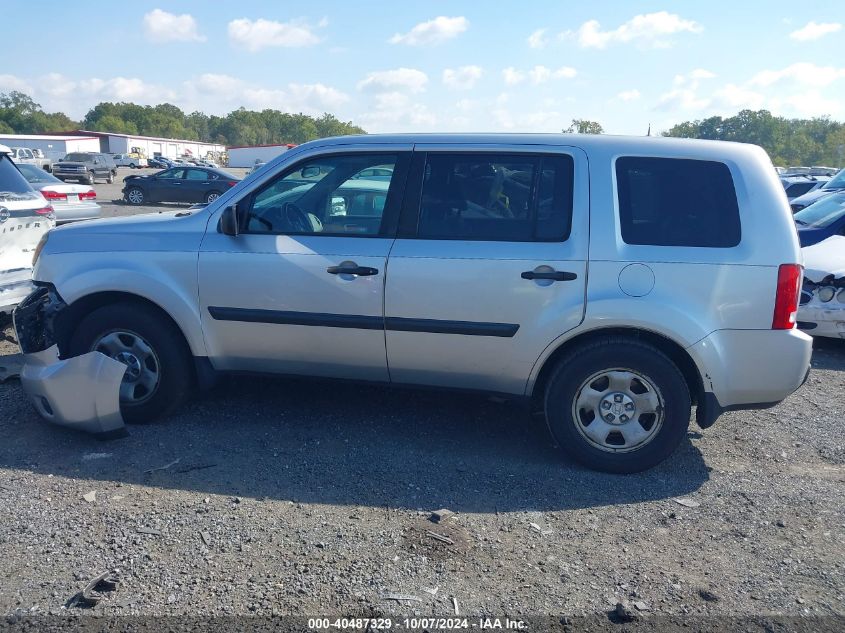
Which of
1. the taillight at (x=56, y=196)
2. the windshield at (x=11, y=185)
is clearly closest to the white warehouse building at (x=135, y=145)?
the taillight at (x=56, y=196)

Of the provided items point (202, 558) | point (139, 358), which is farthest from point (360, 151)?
point (202, 558)

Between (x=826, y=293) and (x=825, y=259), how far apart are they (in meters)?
0.60

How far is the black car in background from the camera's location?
81.6 ft

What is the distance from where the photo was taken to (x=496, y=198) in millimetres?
4355

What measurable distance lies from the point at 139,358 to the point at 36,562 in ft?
5.87

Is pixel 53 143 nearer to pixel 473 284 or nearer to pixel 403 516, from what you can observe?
pixel 473 284

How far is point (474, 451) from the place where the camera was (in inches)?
182

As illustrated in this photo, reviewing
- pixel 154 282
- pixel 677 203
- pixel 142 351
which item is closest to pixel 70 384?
pixel 142 351

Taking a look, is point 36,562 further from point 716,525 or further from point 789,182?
point 789,182

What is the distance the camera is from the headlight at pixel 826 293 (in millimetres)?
6971

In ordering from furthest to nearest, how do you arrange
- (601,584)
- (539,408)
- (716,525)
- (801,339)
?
(539,408) < (801,339) < (716,525) < (601,584)

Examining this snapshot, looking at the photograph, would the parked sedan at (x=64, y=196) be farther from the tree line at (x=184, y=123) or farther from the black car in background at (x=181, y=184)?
the tree line at (x=184, y=123)

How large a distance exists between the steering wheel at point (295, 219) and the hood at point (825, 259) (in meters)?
4.72

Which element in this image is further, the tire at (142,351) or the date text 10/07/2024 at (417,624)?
the tire at (142,351)
